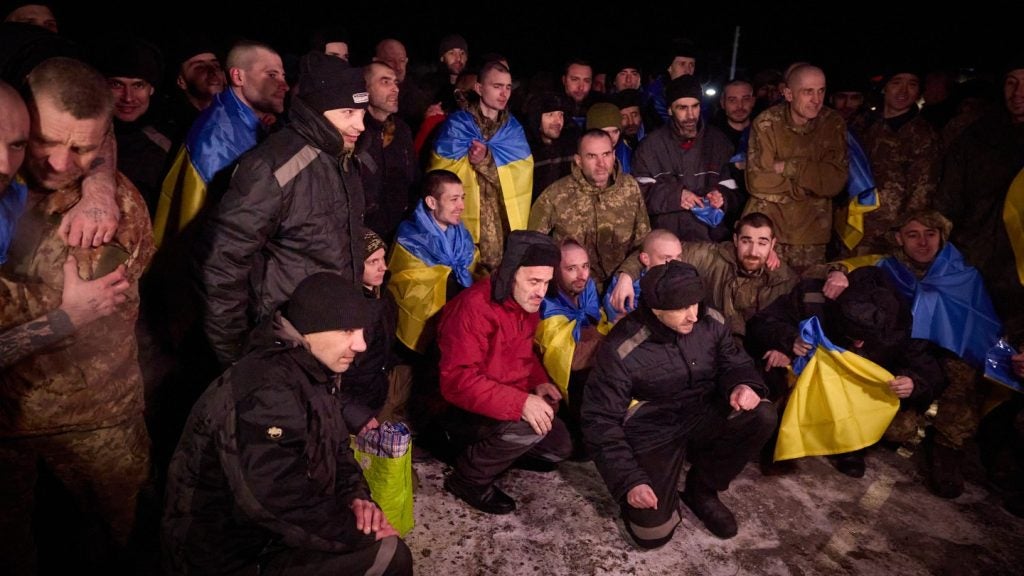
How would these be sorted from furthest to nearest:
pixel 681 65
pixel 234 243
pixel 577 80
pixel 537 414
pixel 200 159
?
pixel 681 65
pixel 577 80
pixel 537 414
pixel 200 159
pixel 234 243

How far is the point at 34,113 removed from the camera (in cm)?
222

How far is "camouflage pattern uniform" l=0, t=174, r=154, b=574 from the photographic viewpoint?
2.39 meters

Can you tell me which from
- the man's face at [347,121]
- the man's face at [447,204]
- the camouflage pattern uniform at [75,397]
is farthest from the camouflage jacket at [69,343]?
the man's face at [447,204]

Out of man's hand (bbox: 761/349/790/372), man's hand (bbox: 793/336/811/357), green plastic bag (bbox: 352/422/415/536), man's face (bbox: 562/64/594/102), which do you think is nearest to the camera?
green plastic bag (bbox: 352/422/415/536)

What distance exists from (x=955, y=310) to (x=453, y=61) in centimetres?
541

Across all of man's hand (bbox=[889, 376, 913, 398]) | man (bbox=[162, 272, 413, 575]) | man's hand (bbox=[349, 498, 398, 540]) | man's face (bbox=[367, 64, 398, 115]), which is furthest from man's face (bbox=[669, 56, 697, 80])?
man's hand (bbox=[349, 498, 398, 540])

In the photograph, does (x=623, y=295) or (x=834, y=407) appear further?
(x=623, y=295)

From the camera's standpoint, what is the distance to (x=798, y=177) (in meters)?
5.23

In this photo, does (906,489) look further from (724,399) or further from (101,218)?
(101,218)

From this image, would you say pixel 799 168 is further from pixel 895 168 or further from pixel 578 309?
pixel 578 309

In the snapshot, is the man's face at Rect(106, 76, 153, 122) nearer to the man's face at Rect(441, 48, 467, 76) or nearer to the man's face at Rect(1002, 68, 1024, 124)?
the man's face at Rect(441, 48, 467, 76)

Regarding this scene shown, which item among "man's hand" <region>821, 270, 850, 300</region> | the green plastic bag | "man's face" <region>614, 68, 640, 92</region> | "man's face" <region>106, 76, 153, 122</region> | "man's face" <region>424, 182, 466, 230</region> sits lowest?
the green plastic bag

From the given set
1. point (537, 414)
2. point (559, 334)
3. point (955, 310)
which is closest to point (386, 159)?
point (559, 334)

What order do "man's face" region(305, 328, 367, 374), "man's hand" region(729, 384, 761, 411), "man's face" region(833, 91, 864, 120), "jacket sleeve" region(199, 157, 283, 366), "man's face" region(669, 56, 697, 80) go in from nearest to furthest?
"man's face" region(305, 328, 367, 374)
"jacket sleeve" region(199, 157, 283, 366)
"man's hand" region(729, 384, 761, 411)
"man's face" region(833, 91, 864, 120)
"man's face" region(669, 56, 697, 80)
